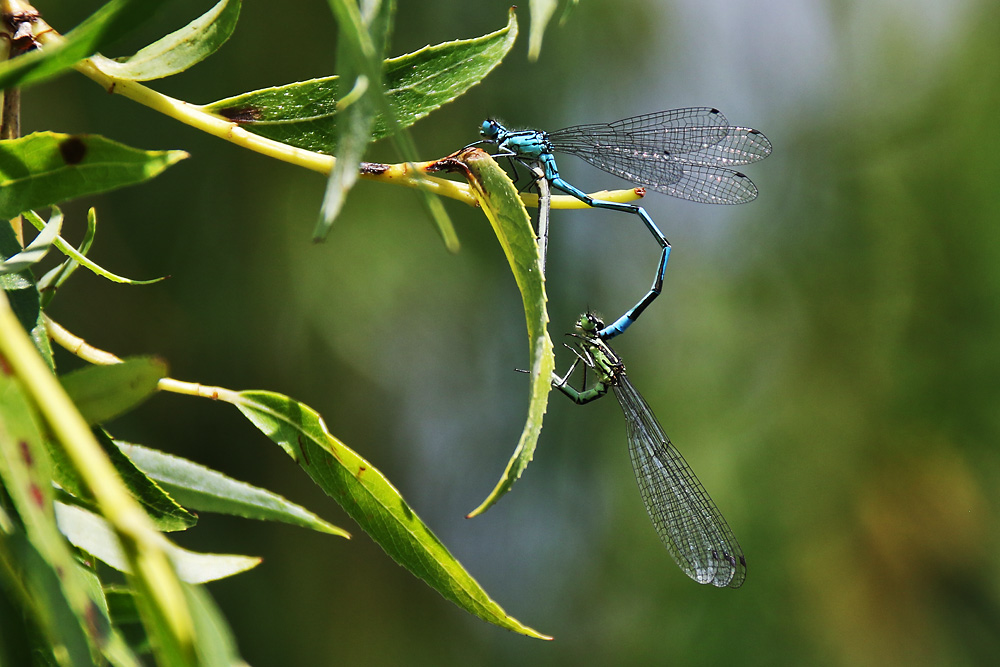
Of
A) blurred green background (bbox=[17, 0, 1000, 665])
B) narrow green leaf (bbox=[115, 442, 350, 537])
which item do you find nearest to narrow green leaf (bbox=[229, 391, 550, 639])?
narrow green leaf (bbox=[115, 442, 350, 537])

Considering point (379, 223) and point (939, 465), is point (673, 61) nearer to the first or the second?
point (379, 223)

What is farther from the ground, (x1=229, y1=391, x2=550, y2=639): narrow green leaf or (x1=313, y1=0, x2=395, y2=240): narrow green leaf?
(x1=313, y1=0, x2=395, y2=240): narrow green leaf

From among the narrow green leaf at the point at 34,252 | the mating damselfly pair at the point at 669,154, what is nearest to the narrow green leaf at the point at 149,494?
the narrow green leaf at the point at 34,252

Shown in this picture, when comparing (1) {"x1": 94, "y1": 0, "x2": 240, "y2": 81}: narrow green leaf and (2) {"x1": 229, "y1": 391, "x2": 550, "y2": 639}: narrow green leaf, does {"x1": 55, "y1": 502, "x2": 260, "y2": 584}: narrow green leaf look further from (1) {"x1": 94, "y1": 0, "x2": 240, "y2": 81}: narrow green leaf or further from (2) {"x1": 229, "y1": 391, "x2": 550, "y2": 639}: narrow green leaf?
(1) {"x1": 94, "y1": 0, "x2": 240, "y2": 81}: narrow green leaf

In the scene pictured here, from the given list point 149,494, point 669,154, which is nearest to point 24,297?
point 149,494

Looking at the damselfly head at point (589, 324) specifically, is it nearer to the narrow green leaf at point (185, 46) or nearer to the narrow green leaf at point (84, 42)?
the narrow green leaf at point (185, 46)

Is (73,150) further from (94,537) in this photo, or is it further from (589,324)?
(589,324)
